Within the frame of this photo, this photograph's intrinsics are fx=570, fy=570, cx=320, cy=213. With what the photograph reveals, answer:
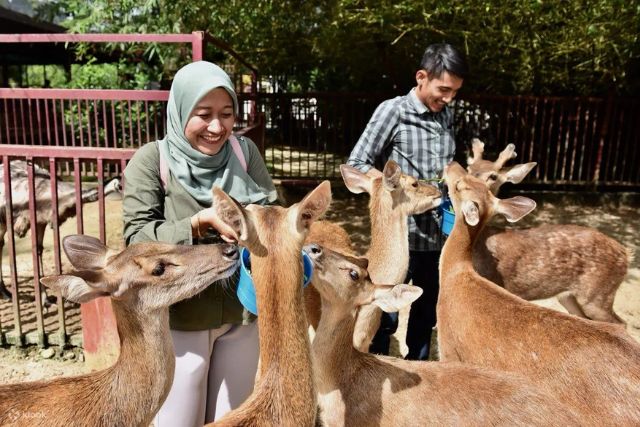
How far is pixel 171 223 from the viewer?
7.41 ft

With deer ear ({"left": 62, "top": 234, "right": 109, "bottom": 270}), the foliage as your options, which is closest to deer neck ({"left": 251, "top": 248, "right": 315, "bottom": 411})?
deer ear ({"left": 62, "top": 234, "right": 109, "bottom": 270})

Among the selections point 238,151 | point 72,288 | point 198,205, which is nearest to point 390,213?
point 238,151

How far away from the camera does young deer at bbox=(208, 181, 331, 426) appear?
2010mm

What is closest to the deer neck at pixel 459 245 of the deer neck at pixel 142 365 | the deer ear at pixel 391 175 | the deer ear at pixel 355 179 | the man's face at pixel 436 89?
the deer ear at pixel 391 175

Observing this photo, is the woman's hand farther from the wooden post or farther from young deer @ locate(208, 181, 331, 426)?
the wooden post

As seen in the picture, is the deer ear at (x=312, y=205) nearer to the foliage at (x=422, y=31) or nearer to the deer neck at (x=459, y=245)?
the deer neck at (x=459, y=245)

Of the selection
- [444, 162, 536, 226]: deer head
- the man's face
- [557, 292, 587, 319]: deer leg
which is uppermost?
the man's face

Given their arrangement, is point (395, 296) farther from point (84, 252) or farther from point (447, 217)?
point (84, 252)

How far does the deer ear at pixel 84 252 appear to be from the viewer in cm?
245

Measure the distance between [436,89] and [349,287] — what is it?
1.45 meters

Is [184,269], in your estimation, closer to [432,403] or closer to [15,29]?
[432,403]

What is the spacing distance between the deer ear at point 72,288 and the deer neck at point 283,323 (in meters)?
0.71

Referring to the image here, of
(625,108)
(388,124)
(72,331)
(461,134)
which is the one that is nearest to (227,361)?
(388,124)

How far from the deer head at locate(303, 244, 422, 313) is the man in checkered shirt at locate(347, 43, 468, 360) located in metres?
1.06
